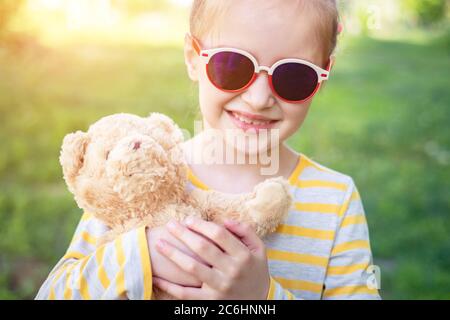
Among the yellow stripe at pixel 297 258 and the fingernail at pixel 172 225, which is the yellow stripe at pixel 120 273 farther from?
the yellow stripe at pixel 297 258

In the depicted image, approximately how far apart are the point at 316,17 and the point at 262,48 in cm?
20

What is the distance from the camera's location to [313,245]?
5.48 ft

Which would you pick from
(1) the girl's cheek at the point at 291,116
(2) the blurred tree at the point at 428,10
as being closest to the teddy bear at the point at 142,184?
(1) the girl's cheek at the point at 291,116

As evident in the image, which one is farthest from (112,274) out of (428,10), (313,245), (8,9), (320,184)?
(428,10)

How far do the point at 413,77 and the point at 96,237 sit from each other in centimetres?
567

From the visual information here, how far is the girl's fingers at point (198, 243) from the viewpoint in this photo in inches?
49.9

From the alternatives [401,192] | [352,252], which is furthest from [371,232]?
[352,252]

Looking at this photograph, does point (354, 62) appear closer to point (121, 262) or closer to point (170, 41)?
point (170, 41)

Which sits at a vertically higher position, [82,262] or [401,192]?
[82,262]

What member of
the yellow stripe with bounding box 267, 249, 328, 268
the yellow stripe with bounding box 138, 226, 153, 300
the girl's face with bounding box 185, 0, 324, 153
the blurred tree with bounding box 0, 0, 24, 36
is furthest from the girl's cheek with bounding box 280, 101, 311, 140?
the blurred tree with bounding box 0, 0, 24, 36

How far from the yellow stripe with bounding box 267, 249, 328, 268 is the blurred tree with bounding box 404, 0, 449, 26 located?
795 centimetres

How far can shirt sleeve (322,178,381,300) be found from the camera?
1620 millimetres

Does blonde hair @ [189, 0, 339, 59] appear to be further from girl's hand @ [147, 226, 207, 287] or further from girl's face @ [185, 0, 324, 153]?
girl's hand @ [147, 226, 207, 287]
